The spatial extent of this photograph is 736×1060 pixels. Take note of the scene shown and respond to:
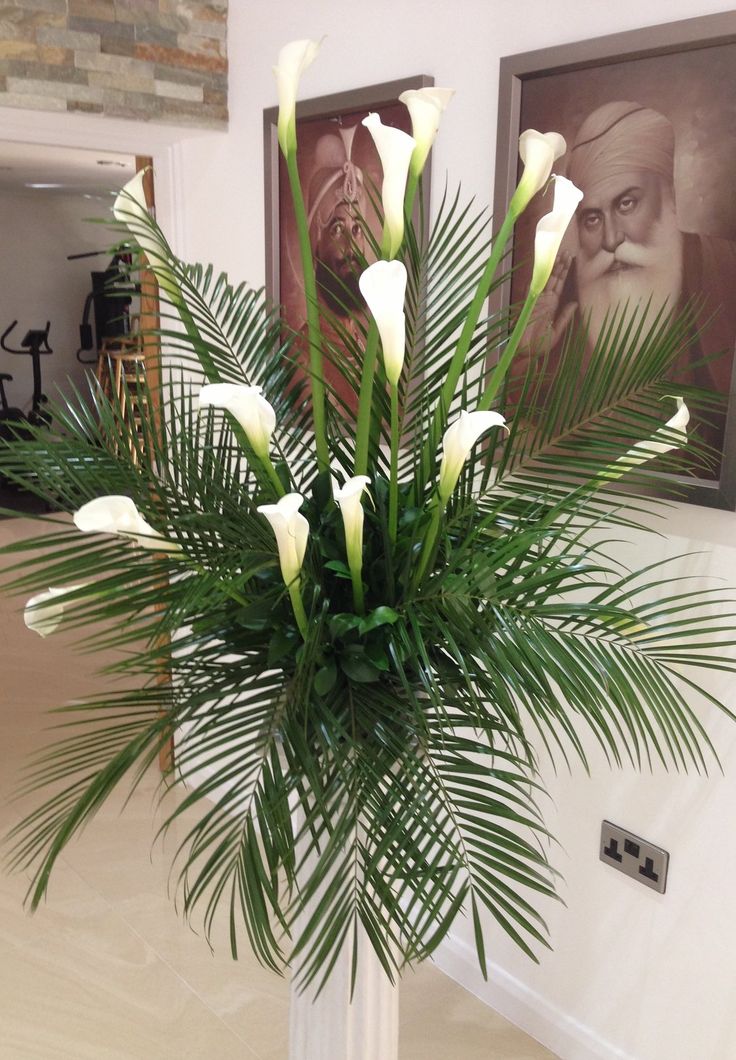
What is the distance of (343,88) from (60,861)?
213 centimetres

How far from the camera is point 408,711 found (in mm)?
1233

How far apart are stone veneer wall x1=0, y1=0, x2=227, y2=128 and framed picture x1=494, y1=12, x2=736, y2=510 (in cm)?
110

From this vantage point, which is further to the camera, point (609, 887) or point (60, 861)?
point (60, 861)

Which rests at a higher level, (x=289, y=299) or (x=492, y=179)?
(x=492, y=179)

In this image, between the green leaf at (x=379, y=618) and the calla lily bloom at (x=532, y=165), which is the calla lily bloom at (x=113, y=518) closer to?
the green leaf at (x=379, y=618)

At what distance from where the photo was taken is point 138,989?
2287 mm

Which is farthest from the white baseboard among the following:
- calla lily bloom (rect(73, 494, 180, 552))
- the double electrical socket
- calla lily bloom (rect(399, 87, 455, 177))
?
calla lily bloom (rect(399, 87, 455, 177))

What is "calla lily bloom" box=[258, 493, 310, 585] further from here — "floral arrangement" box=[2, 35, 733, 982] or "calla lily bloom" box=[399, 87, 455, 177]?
"calla lily bloom" box=[399, 87, 455, 177]

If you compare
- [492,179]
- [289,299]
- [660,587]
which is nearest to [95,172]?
[289,299]

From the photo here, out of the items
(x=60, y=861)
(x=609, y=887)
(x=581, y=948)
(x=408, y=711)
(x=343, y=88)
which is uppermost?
(x=343, y=88)

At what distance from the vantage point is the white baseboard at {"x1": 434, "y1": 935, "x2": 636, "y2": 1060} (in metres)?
2.03

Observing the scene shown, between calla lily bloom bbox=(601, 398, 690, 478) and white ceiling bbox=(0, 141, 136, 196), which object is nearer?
calla lily bloom bbox=(601, 398, 690, 478)

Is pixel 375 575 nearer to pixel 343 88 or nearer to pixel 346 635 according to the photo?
pixel 346 635

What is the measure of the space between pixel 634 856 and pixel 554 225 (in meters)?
1.25
